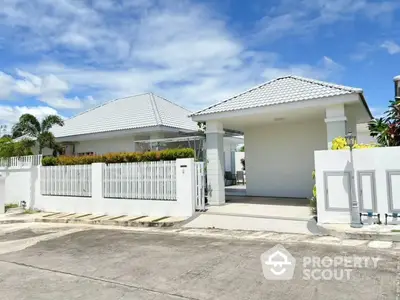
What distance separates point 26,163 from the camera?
55.5ft

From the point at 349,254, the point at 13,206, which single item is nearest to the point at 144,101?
the point at 13,206

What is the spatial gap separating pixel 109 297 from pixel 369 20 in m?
13.1

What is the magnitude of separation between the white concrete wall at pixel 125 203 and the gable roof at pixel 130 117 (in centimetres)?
506

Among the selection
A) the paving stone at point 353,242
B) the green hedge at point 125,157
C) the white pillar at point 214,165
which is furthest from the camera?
the white pillar at point 214,165

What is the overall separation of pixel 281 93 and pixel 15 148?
46.1ft

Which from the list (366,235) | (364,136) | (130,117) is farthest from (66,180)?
(364,136)

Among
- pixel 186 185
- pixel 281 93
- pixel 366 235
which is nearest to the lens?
pixel 366 235

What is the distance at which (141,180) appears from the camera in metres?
12.9

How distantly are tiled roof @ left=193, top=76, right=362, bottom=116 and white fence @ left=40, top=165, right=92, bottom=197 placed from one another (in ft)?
18.7

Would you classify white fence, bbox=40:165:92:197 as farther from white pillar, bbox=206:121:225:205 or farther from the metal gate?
white pillar, bbox=206:121:225:205

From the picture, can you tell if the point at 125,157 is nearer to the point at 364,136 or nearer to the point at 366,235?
the point at 366,235

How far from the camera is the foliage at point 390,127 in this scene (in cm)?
1049

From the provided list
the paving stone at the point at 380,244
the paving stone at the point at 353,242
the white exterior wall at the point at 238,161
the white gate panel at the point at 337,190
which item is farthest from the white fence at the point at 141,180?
the white exterior wall at the point at 238,161

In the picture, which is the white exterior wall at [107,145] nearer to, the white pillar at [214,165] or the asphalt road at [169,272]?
the white pillar at [214,165]
